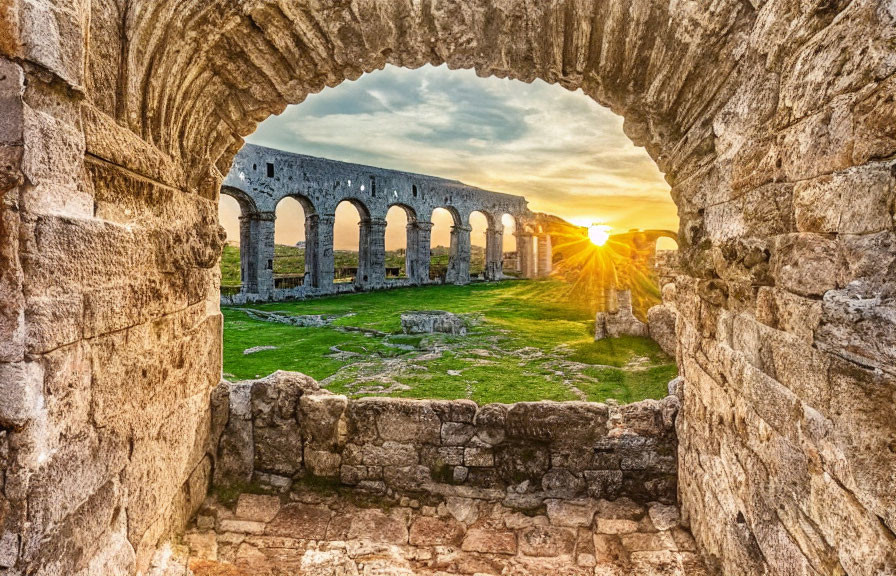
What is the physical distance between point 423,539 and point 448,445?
656 millimetres

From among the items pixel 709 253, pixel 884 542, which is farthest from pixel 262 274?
pixel 884 542

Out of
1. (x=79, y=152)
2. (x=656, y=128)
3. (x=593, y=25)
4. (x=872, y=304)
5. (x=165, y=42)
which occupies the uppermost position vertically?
(x=593, y=25)

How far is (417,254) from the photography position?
953 inches

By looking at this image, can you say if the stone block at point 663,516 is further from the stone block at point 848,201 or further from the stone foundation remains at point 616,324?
the stone foundation remains at point 616,324

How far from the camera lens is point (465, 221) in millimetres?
26766

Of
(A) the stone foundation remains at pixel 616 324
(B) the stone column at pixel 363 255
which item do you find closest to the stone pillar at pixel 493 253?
(B) the stone column at pixel 363 255

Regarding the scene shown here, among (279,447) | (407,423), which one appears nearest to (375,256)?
(279,447)

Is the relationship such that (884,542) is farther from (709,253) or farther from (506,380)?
(506,380)

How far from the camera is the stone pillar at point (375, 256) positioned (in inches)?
858

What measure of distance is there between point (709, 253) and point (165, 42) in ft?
9.96

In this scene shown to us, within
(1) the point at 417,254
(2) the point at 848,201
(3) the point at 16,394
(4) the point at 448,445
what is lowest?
(4) the point at 448,445

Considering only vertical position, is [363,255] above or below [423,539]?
above

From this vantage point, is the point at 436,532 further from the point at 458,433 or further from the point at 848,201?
the point at 848,201

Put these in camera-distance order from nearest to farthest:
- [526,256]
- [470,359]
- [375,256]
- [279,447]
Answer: [279,447]
[470,359]
[375,256]
[526,256]
